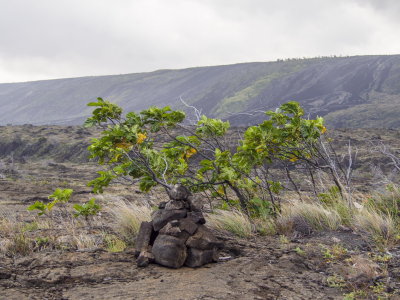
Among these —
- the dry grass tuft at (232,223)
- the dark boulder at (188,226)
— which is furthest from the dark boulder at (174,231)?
the dry grass tuft at (232,223)

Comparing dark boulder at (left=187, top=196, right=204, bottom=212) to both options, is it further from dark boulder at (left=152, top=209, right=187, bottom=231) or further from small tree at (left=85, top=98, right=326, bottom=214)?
small tree at (left=85, top=98, right=326, bottom=214)

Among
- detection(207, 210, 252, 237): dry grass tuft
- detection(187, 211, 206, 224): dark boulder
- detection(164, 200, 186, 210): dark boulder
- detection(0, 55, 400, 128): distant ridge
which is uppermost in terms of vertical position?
detection(0, 55, 400, 128): distant ridge

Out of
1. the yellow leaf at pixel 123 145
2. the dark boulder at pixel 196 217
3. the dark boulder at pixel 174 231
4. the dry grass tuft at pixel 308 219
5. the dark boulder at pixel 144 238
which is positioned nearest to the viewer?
the dark boulder at pixel 174 231

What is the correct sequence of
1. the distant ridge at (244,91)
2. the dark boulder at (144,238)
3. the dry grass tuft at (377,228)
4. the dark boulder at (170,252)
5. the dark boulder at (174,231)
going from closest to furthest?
the dark boulder at (170,252)
the dark boulder at (174,231)
the dark boulder at (144,238)
the dry grass tuft at (377,228)
the distant ridge at (244,91)

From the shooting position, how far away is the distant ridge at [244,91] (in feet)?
155

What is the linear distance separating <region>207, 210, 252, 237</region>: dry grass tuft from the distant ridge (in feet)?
26.8

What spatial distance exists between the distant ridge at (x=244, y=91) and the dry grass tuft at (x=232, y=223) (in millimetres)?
8163

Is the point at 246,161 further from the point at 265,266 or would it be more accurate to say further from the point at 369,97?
the point at 369,97

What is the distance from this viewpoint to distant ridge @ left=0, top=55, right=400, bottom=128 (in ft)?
155

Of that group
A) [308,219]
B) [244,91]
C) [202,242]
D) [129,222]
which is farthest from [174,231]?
[244,91]

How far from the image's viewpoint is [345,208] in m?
4.88

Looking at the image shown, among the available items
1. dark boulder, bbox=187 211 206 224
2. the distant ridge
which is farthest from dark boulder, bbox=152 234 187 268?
the distant ridge

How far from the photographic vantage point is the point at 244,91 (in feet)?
229

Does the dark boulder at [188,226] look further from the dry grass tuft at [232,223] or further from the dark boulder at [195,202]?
the dry grass tuft at [232,223]
